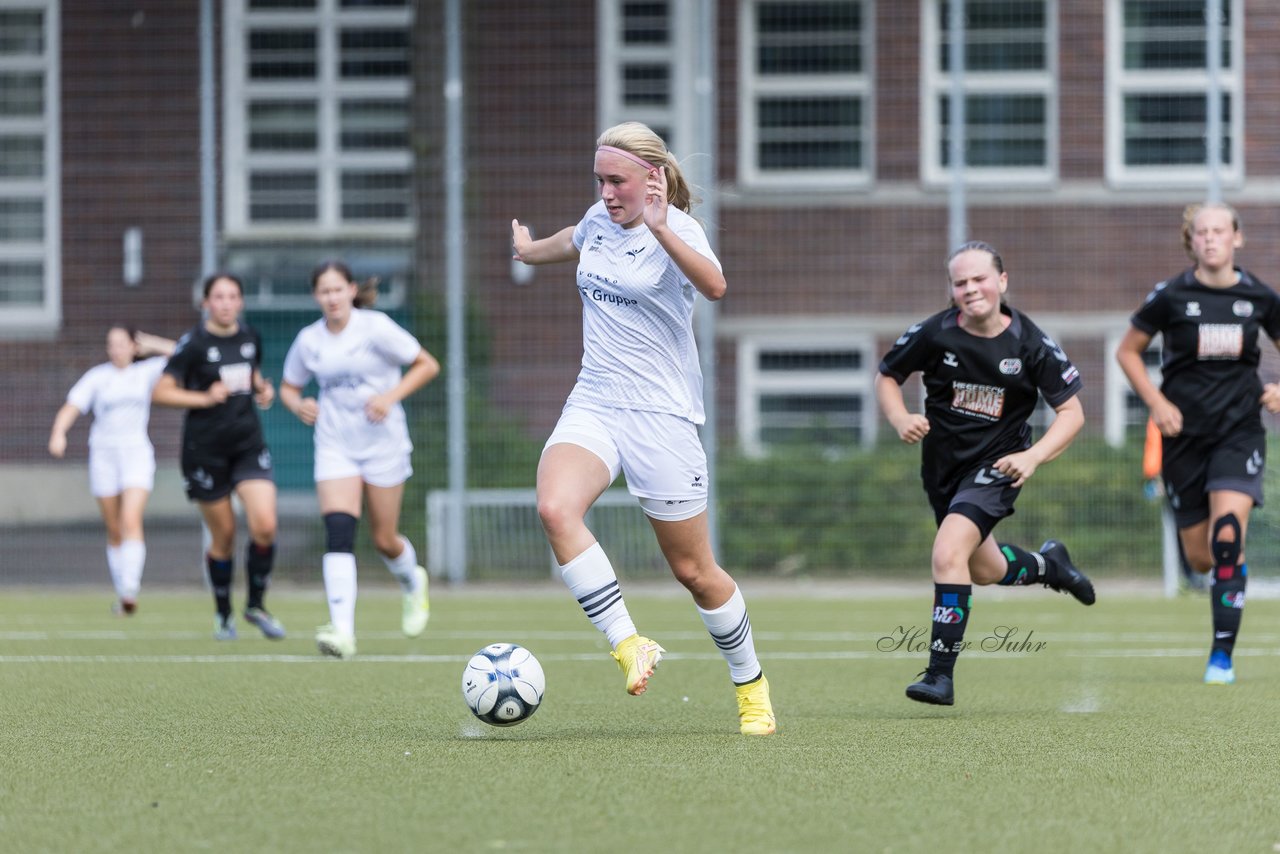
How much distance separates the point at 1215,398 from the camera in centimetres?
858

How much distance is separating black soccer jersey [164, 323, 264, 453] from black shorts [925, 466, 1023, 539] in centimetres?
509

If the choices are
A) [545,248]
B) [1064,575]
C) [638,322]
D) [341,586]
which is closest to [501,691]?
→ [638,322]

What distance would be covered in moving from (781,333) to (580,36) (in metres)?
3.50

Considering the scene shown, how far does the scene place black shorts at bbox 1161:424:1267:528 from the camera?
8508 mm

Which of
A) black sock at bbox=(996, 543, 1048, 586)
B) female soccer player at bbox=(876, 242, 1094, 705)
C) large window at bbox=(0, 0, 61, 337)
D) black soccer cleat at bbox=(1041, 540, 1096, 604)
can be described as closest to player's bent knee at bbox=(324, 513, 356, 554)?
female soccer player at bbox=(876, 242, 1094, 705)

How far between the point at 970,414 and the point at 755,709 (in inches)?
62.3

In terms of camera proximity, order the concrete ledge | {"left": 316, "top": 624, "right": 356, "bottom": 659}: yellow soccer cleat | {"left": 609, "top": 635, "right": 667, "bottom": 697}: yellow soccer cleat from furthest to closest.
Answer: the concrete ledge < {"left": 316, "top": 624, "right": 356, "bottom": 659}: yellow soccer cleat < {"left": 609, "top": 635, "right": 667, "bottom": 697}: yellow soccer cleat

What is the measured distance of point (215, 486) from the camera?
1120 centimetres

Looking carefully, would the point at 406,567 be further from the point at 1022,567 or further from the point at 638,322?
the point at 638,322

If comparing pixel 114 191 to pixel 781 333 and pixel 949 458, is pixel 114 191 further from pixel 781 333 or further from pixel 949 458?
pixel 949 458

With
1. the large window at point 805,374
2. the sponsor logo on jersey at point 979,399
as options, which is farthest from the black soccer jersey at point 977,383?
the large window at point 805,374

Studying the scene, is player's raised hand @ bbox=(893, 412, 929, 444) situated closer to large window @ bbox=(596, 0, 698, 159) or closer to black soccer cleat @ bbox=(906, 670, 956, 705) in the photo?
black soccer cleat @ bbox=(906, 670, 956, 705)

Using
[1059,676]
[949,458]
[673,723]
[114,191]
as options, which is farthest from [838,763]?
[114,191]

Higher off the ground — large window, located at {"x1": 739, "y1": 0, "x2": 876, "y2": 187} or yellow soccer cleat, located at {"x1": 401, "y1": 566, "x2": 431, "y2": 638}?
large window, located at {"x1": 739, "y1": 0, "x2": 876, "y2": 187}
